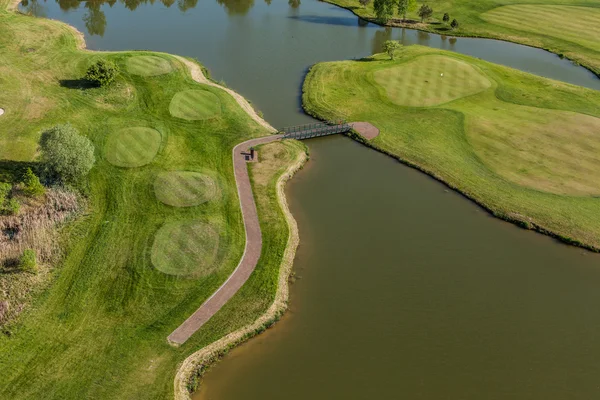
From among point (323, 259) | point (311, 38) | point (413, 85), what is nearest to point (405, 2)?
point (311, 38)

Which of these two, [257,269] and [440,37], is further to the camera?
[440,37]

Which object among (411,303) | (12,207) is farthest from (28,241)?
(411,303)

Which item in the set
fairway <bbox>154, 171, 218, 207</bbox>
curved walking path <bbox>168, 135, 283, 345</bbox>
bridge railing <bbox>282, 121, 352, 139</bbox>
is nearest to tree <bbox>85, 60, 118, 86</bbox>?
curved walking path <bbox>168, 135, 283, 345</bbox>

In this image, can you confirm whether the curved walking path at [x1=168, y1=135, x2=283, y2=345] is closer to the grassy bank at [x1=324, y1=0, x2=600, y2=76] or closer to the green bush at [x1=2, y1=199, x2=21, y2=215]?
the green bush at [x1=2, y1=199, x2=21, y2=215]

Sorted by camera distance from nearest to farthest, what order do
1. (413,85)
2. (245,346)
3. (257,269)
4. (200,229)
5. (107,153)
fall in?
1. (245,346)
2. (257,269)
3. (200,229)
4. (107,153)
5. (413,85)

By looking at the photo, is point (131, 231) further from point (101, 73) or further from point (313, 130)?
point (101, 73)

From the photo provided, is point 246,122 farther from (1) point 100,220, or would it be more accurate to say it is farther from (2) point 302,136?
(1) point 100,220
